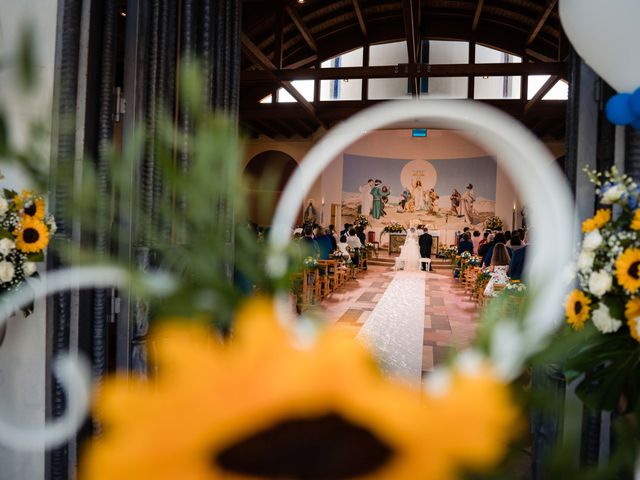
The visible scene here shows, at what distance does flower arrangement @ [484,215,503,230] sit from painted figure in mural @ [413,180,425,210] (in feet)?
6.88

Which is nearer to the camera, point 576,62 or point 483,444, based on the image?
point 483,444

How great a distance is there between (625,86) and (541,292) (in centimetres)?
159

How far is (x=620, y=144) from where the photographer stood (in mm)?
1957

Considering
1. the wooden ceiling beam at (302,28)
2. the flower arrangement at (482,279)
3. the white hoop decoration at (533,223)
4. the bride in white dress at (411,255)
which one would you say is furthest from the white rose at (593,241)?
the bride in white dress at (411,255)

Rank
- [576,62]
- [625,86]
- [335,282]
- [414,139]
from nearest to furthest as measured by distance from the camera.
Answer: [625,86]
[576,62]
[335,282]
[414,139]

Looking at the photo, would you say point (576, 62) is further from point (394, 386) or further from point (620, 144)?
point (394, 386)

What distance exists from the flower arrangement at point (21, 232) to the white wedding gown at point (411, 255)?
1245cm

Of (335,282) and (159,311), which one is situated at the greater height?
(159,311)

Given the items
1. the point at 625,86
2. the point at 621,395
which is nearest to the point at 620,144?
the point at 625,86

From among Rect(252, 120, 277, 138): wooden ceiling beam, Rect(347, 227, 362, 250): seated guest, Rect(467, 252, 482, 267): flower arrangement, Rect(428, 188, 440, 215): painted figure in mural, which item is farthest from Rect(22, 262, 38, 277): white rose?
Rect(428, 188, 440, 215): painted figure in mural

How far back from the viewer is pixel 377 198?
1717 cm

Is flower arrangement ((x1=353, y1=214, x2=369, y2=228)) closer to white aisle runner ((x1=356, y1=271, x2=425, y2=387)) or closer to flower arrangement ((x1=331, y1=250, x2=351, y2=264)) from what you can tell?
white aisle runner ((x1=356, y1=271, x2=425, y2=387))

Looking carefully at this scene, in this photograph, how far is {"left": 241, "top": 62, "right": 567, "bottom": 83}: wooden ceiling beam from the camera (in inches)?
366

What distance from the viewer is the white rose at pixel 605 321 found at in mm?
1287
